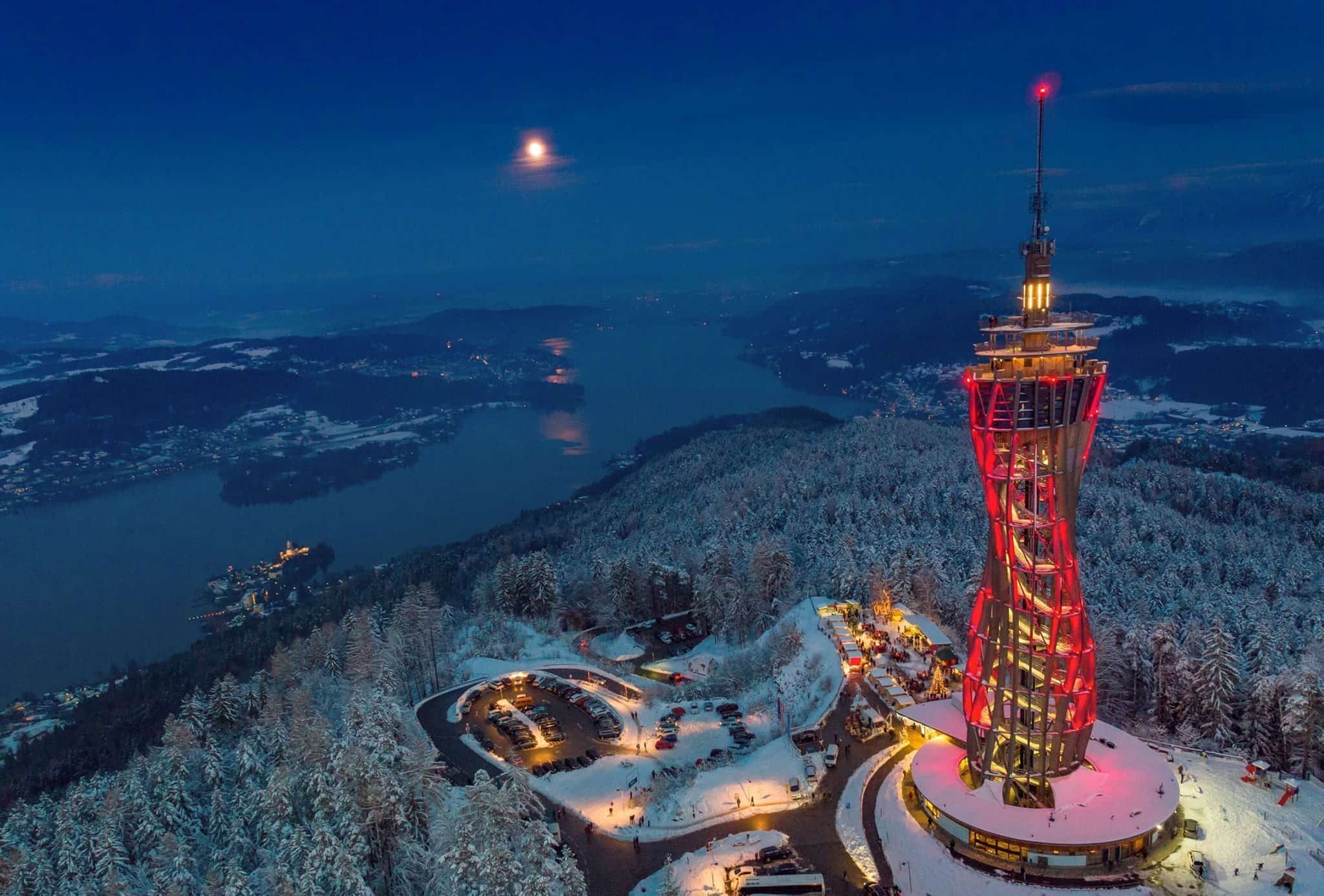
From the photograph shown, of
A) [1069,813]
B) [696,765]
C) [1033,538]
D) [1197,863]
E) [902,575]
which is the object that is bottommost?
[696,765]

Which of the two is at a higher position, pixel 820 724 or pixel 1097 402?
pixel 1097 402

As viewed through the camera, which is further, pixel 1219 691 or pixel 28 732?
pixel 28 732

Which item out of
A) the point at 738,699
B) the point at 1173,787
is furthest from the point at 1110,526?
→ the point at 1173,787

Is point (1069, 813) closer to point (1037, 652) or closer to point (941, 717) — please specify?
point (1037, 652)

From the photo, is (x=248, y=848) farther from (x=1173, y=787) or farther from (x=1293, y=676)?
(x=1293, y=676)

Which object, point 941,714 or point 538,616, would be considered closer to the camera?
point 941,714

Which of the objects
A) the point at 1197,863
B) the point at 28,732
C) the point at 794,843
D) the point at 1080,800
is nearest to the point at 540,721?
the point at 794,843

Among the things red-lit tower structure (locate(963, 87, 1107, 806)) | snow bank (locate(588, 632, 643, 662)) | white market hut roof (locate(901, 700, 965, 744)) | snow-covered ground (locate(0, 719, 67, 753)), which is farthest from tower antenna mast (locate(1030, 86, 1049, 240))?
snow-covered ground (locate(0, 719, 67, 753))
